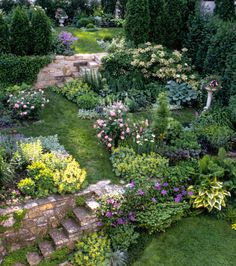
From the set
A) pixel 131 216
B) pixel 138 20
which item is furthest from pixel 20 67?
pixel 131 216

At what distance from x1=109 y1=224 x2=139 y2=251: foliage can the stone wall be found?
15.8 inches

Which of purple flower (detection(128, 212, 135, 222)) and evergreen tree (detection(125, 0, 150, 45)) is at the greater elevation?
evergreen tree (detection(125, 0, 150, 45))

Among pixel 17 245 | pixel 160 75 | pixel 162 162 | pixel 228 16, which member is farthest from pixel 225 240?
pixel 228 16

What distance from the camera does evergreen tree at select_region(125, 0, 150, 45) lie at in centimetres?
1148

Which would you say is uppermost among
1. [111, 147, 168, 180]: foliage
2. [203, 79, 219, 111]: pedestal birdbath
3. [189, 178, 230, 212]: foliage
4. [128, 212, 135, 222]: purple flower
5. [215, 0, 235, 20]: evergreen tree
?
[215, 0, 235, 20]: evergreen tree

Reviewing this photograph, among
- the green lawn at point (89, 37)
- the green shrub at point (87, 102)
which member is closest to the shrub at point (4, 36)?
the green lawn at point (89, 37)

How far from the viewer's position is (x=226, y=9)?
11016 mm

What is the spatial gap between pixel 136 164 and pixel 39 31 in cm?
563

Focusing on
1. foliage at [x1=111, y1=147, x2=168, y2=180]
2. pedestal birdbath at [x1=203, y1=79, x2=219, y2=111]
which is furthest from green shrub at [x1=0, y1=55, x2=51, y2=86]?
pedestal birdbath at [x1=203, y1=79, x2=219, y2=111]

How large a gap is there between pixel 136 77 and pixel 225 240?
5.80 m

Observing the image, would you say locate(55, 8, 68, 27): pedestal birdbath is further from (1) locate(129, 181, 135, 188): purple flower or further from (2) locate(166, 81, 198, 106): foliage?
(1) locate(129, 181, 135, 188): purple flower

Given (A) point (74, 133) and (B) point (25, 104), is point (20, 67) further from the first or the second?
(A) point (74, 133)

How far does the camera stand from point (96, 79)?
10.7m

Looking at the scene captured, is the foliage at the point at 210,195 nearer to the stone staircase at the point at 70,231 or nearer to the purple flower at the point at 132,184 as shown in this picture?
the purple flower at the point at 132,184
